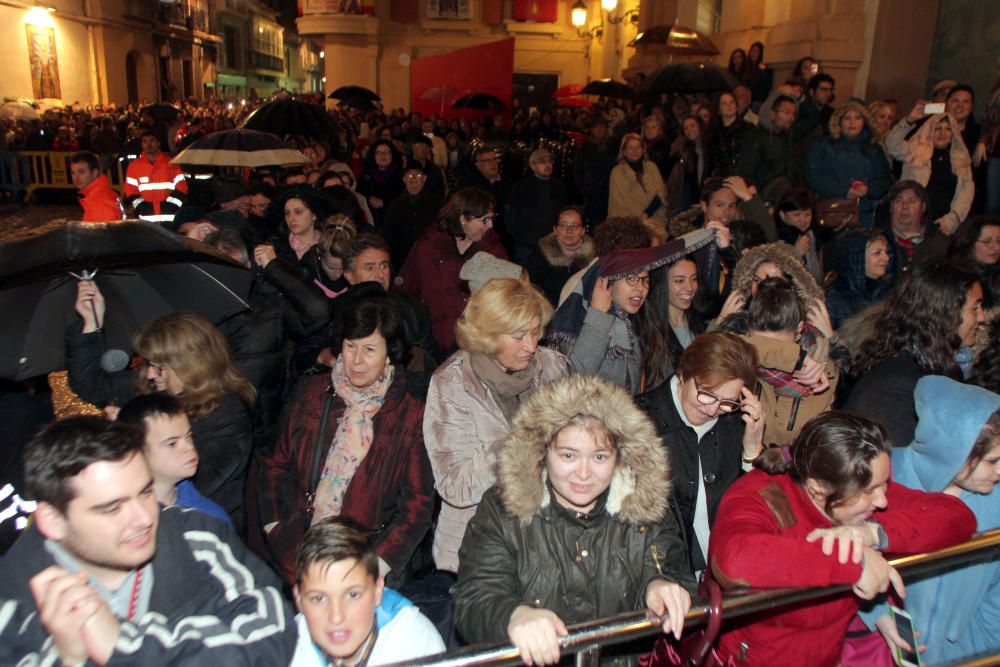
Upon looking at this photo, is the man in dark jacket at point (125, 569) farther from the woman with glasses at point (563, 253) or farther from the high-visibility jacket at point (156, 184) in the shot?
the high-visibility jacket at point (156, 184)

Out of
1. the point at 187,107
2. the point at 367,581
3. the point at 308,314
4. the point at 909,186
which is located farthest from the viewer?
the point at 187,107

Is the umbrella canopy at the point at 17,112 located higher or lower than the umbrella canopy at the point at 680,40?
lower

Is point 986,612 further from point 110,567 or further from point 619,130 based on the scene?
point 619,130

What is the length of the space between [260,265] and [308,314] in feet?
1.49

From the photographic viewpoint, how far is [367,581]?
2158mm

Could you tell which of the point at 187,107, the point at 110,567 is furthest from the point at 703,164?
the point at 187,107

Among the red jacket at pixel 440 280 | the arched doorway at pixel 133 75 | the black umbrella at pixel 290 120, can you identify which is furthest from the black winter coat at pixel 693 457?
the arched doorway at pixel 133 75

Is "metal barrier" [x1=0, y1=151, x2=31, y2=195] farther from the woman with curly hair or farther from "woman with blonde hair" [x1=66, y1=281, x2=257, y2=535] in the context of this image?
the woman with curly hair

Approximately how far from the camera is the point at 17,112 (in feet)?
65.7

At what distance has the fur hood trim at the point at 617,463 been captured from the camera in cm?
229

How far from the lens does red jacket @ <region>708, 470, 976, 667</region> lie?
2012 millimetres

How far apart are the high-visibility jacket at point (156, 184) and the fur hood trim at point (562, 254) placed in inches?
164

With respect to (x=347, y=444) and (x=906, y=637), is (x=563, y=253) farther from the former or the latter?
(x=906, y=637)

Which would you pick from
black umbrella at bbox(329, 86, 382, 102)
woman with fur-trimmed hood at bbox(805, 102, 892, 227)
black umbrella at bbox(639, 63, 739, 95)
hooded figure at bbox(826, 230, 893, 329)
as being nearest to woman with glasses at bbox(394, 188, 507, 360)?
hooded figure at bbox(826, 230, 893, 329)
